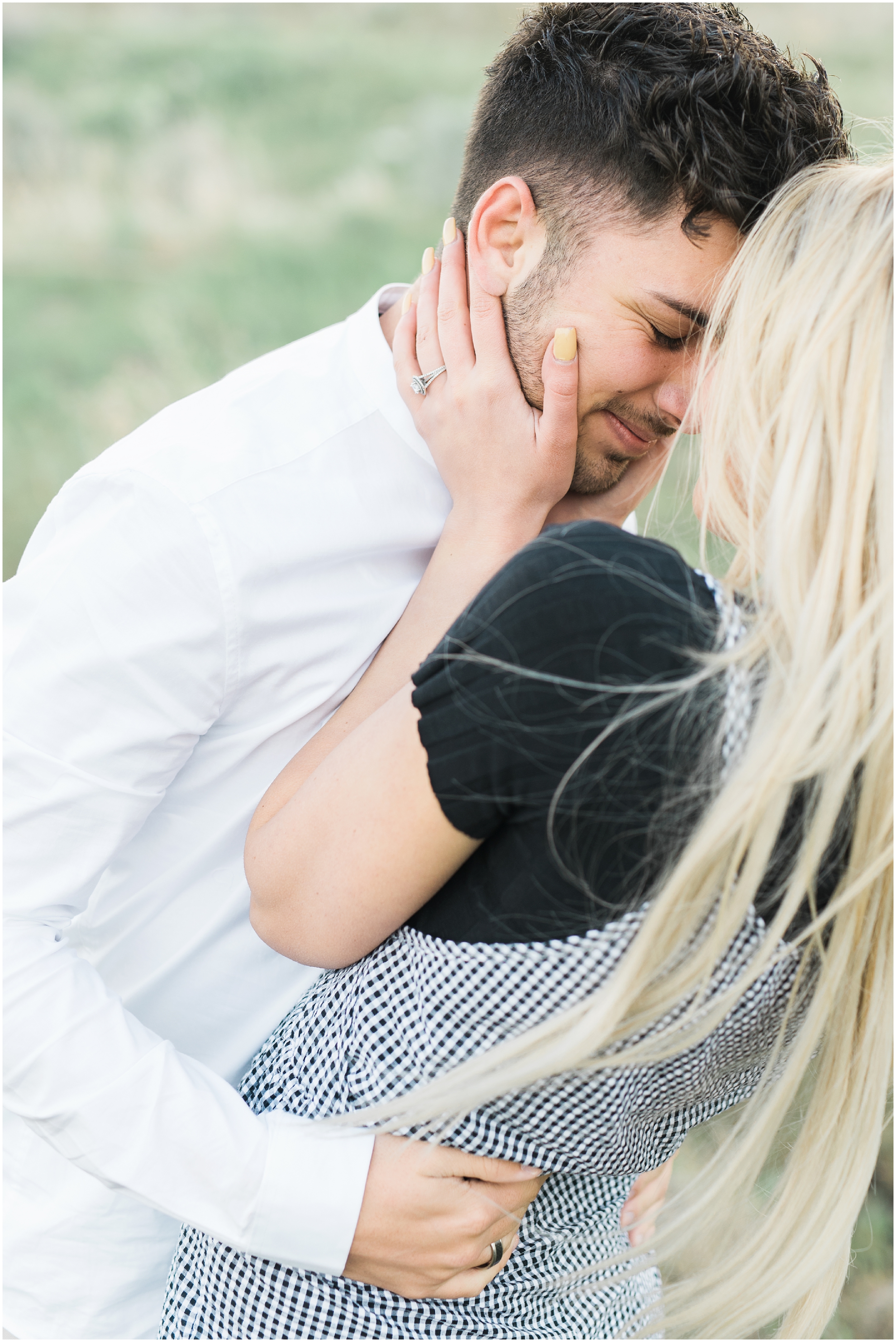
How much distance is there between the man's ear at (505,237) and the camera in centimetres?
171

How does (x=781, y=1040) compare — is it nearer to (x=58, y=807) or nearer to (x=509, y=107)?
(x=58, y=807)

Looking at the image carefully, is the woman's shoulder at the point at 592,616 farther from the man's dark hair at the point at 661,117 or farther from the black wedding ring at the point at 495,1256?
the man's dark hair at the point at 661,117

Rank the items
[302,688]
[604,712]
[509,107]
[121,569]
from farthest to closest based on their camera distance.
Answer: [509,107], [302,688], [121,569], [604,712]

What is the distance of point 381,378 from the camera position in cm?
163

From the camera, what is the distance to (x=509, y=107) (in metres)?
1.84

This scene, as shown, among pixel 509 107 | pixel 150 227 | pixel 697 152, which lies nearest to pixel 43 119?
pixel 150 227

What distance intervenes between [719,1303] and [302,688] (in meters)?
0.99

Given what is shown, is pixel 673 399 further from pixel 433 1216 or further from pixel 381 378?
pixel 433 1216

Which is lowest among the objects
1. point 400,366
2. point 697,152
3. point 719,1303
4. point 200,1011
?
point 719,1303

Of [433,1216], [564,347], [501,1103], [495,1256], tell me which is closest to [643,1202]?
[495,1256]

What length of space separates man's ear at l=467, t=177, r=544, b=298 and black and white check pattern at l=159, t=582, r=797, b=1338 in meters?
1.00

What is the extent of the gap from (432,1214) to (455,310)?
1.29m

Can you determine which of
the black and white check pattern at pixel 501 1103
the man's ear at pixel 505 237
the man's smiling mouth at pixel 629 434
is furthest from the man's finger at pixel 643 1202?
the man's ear at pixel 505 237

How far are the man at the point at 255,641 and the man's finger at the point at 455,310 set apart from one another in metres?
0.03
